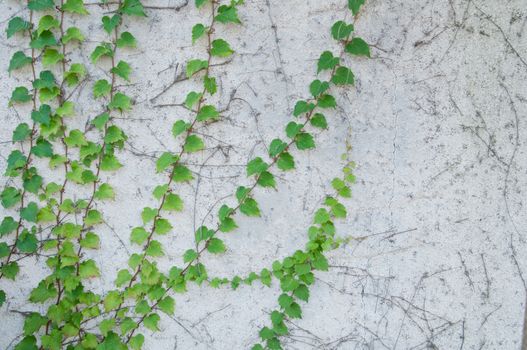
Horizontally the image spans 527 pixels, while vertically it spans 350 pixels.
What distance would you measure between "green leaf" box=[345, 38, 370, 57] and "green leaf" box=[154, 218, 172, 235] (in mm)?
1134

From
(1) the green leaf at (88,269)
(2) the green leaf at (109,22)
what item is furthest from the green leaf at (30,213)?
(2) the green leaf at (109,22)

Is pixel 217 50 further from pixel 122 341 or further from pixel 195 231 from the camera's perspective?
pixel 122 341

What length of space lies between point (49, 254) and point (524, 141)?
2222 millimetres

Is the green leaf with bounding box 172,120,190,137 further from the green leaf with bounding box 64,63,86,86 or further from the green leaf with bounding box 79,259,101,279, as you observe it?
the green leaf with bounding box 79,259,101,279

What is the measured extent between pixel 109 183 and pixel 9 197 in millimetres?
463

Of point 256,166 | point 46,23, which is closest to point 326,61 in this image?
point 256,166

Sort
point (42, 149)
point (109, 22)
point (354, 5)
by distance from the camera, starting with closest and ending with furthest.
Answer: point (354, 5) → point (109, 22) → point (42, 149)

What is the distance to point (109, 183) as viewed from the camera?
2.66 m

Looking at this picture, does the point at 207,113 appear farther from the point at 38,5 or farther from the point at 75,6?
the point at 38,5

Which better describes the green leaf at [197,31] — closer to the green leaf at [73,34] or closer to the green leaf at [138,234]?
the green leaf at [73,34]

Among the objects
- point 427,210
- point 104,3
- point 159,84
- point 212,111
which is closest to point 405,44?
point 427,210

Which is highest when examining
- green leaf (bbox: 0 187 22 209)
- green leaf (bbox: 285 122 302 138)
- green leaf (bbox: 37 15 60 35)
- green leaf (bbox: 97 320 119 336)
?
green leaf (bbox: 37 15 60 35)

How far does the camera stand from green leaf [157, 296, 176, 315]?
2.66m

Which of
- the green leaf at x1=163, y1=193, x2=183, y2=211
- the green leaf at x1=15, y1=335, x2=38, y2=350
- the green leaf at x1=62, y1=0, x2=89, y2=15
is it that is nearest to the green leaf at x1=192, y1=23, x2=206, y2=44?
the green leaf at x1=62, y1=0, x2=89, y2=15
